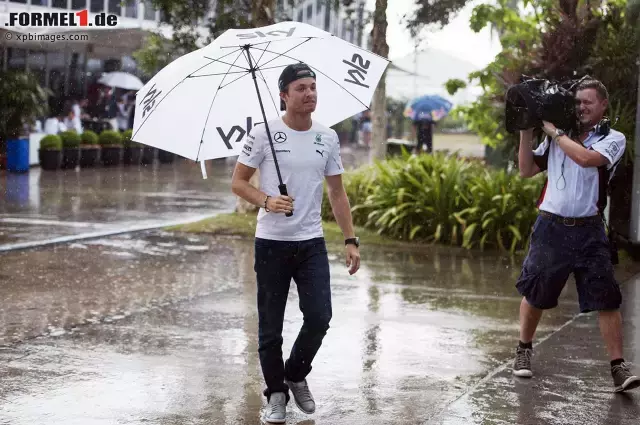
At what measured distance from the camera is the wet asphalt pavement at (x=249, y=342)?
18.9 ft

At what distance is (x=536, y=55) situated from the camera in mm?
12773

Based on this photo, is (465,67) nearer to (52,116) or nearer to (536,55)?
(52,116)

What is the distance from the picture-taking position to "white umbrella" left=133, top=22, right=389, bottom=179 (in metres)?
6.12

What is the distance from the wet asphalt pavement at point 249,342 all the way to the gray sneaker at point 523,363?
76mm

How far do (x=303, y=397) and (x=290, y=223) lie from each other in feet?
3.01

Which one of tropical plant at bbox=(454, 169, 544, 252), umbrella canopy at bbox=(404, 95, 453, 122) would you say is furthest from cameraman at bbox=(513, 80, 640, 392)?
umbrella canopy at bbox=(404, 95, 453, 122)

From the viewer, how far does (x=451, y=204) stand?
42.5 ft

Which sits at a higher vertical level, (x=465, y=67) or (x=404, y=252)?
(x=465, y=67)

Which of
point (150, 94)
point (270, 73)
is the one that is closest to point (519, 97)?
point (270, 73)

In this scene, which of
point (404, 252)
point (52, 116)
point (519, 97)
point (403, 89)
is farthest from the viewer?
point (403, 89)

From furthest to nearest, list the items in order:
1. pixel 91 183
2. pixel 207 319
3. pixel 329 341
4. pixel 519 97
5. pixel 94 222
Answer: pixel 91 183 < pixel 94 222 < pixel 207 319 < pixel 329 341 < pixel 519 97

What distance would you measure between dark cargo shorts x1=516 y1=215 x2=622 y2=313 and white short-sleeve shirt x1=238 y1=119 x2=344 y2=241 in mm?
1549

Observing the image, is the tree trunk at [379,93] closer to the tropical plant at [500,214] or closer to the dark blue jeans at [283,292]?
the tropical plant at [500,214]

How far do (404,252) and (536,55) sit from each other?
283cm
